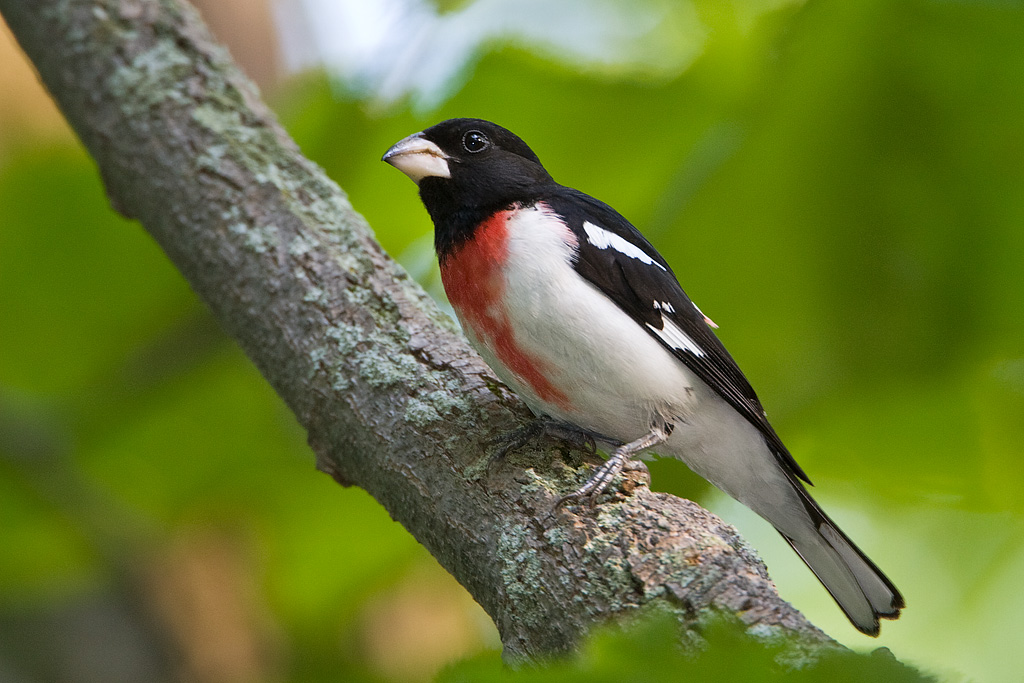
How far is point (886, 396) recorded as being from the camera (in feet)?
7.46

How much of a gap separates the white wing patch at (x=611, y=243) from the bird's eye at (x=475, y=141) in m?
0.47

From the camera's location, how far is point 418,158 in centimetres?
253

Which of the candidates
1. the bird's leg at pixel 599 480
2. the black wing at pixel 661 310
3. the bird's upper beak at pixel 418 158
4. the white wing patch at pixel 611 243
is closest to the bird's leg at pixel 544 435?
the bird's leg at pixel 599 480

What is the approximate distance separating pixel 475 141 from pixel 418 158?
197 millimetres

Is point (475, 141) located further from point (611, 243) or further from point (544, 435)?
point (544, 435)

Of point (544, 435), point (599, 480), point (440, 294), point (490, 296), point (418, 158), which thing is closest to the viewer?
point (599, 480)

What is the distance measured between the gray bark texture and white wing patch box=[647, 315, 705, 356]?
0.44m

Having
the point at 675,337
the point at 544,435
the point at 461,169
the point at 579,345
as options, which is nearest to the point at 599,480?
the point at 544,435

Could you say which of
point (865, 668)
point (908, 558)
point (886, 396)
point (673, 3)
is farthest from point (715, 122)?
point (865, 668)

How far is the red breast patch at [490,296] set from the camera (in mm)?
2211

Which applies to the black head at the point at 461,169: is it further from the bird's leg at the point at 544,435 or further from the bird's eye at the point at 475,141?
the bird's leg at the point at 544,435

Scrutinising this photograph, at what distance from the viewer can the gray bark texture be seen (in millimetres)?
1572

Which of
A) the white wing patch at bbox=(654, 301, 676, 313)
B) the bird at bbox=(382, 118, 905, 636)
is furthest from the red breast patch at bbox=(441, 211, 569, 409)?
the white wing patch at bbox=(654, 301, 676, 313)

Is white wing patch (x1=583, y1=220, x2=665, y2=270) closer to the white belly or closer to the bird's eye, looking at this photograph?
the white belly
